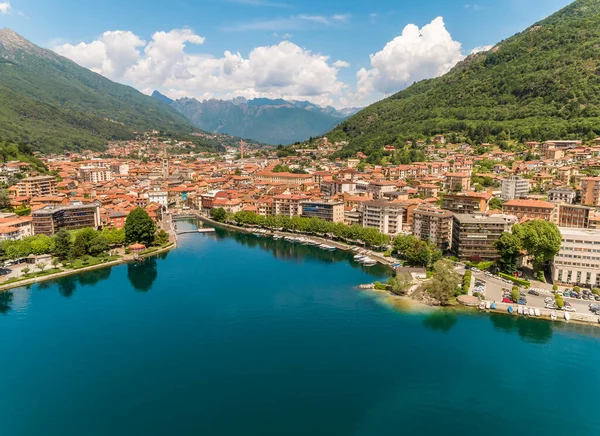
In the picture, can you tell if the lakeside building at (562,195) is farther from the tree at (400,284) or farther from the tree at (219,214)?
the tree at (219,214)

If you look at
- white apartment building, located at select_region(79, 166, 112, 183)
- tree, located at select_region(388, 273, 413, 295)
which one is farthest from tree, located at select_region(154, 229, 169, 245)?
white apartment building, located at select_region(79, 166, 112, 183)

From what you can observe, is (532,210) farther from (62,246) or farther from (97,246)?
(62,246)

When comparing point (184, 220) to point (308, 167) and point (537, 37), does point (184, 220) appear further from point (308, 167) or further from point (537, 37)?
point (537, 37)

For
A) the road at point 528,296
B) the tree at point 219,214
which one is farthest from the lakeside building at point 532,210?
the tree at point 219,214

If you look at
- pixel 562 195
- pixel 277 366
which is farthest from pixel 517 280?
pixel 562 195

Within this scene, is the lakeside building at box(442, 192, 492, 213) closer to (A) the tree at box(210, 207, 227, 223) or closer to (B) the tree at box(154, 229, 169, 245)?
(A) the tree at box(210, 207, 227, 223)

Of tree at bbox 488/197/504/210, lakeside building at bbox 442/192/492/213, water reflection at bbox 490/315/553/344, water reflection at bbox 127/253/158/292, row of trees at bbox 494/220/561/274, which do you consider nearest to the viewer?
water reflection at bbox 490/315/553/344
